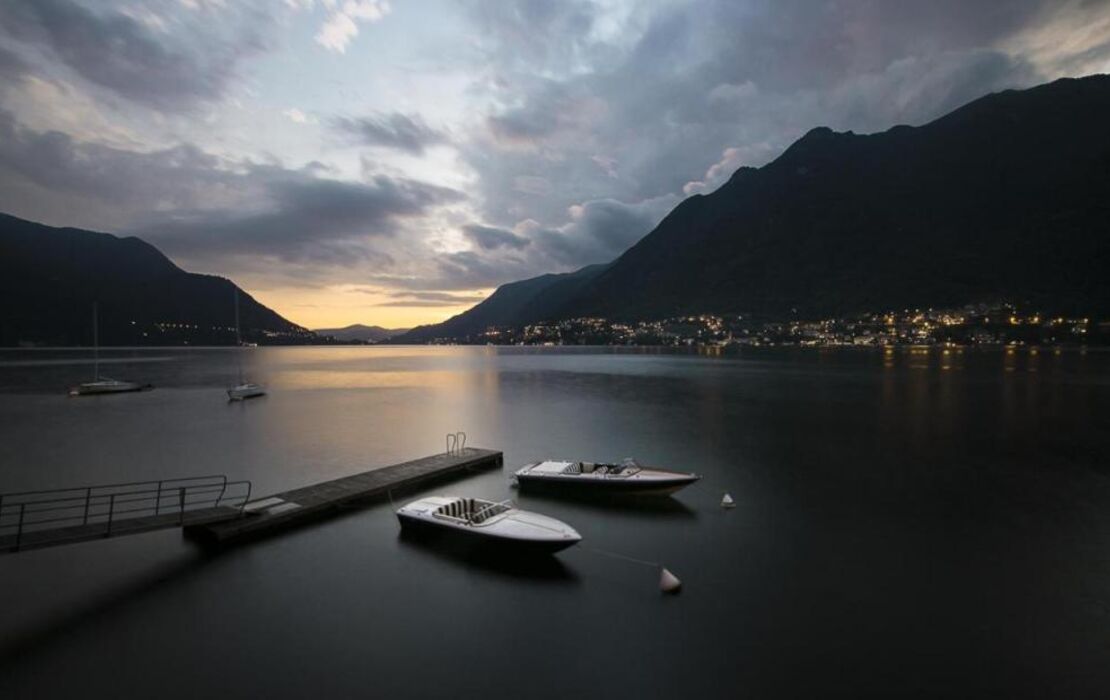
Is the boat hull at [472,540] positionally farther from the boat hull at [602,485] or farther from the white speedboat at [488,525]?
the boat hull at [602,485]

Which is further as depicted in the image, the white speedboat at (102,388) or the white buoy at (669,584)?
the white speedboat at (102,388)

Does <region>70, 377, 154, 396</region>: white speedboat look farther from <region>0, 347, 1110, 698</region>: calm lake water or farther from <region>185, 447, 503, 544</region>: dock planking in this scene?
<region>185, 447, 503, 544</region>: dock planking

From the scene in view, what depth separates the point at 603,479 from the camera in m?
25.0

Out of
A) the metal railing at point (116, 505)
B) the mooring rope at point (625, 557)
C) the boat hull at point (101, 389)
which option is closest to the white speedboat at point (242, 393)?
the boat hull at point (101, 389)

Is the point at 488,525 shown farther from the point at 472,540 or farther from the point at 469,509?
the point at 472,540

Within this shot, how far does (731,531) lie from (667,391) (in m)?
59.8

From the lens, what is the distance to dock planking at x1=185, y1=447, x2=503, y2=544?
63.8ft

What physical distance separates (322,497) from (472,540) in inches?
318

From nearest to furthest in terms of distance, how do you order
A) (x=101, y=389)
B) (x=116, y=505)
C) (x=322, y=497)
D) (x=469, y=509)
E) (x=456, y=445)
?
(x=469, y=509) < (x=322, y=497) < (x=116, y=505) < (x=456, y=445) < (x=101, y=389)

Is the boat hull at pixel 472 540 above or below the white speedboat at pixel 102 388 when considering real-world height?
below

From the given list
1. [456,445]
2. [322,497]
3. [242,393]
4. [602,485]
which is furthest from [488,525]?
[242,393]

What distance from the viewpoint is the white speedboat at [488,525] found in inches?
676

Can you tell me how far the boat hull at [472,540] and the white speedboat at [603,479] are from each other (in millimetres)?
6718

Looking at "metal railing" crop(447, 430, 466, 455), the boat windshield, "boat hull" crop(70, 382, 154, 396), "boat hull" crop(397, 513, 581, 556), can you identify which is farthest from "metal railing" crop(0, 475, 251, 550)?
"boat hull" crop(70, 382, 154, 396)
